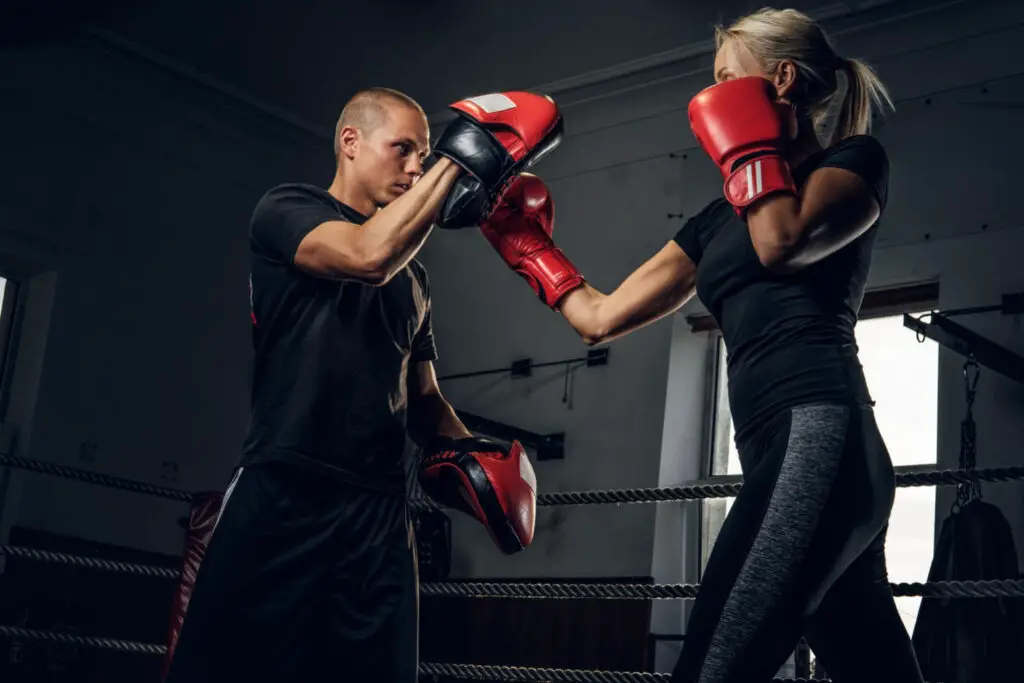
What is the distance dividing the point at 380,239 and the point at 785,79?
0.62 m

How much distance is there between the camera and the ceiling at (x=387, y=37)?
5.14 meters

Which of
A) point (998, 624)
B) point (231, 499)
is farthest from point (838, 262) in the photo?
point (998, 624)

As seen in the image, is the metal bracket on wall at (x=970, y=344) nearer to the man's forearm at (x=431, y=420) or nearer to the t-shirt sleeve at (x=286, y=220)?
the man's forearm at (x=431, y=420)

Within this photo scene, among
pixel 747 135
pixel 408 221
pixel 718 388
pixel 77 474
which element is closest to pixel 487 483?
pixel 408 221

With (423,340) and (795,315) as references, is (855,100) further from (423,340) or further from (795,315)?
(423,340)

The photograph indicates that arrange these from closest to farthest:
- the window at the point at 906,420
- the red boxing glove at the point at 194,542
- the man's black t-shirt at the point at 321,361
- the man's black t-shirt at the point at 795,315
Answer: the man's black t-shirt at the point at 795,315, the man's black t-shirt at the point at 321,361, the red boxing glove at the point at 194,542, the window at the point at 906,420

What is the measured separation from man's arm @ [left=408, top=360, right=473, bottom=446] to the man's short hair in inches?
17.2

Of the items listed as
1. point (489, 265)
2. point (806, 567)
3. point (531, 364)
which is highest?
point (489, 265)

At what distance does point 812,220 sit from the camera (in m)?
1.46

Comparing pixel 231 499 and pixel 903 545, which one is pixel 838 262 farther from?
pixel 903 545

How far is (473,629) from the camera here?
544 cm

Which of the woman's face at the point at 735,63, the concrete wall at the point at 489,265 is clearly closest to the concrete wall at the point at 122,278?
the concrete wall at the point at 489,265

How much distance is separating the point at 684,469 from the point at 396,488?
3662 millimetres

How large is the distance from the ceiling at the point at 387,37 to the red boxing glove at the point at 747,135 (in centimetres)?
358
